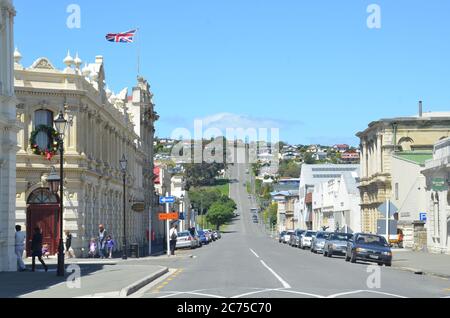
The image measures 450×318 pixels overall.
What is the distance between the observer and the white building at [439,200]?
49.4 meters

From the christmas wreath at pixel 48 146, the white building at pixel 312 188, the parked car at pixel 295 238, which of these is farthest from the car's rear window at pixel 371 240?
the white building at pixel 312 188

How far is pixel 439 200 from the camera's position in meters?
52.0

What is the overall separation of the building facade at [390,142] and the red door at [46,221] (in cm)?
4252

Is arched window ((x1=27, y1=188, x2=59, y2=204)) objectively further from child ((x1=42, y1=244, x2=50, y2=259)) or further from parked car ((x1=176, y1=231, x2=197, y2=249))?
parked car ((x1=176, y1=231, x2=197, y2=249))

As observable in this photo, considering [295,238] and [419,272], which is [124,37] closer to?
[295,238]

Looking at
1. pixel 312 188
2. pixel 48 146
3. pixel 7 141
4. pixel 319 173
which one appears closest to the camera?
pixel 7 141

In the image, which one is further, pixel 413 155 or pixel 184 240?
pixel 413 155

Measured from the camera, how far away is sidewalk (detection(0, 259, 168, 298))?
69.8 ft

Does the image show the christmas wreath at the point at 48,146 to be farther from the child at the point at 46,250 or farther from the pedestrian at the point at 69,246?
the child at the point at 46,250

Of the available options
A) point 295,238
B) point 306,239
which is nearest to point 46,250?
point 306,239

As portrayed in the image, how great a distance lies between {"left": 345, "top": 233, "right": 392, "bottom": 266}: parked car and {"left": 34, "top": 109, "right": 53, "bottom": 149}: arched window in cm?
1741

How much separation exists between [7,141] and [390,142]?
58051 mm

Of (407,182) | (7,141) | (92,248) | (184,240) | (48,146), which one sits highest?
(48,146)
